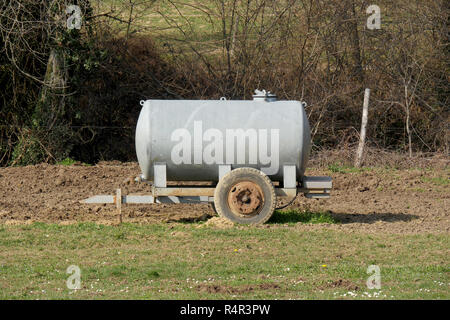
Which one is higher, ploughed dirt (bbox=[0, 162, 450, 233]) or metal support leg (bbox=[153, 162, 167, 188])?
metal support leg (bbox=[153, 162, 167, 188])

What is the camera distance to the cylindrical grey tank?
37.4 ft

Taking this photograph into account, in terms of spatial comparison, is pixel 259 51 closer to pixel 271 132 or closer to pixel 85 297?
pixel 271 132

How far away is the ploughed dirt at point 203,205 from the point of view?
40.3 ft

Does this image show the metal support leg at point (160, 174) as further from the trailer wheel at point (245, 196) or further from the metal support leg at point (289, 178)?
the metal support leg at point (289, 178)

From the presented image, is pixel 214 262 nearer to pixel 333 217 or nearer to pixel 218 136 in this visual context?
pixel 218 136

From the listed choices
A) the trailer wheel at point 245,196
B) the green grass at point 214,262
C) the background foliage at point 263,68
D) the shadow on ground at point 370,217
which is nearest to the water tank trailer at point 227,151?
the trailer wheel at point 245,196

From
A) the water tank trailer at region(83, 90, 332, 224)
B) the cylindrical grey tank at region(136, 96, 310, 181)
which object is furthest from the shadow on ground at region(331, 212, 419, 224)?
the cylindrical grey tank at region(136, 96, 310, 181)

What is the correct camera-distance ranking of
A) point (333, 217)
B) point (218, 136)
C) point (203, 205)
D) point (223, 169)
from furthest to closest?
point (203, 205) < point (333, 217) < point (223, 169) < point (218, 136)

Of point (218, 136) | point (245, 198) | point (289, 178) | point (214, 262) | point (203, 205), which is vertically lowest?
point (214, 262)

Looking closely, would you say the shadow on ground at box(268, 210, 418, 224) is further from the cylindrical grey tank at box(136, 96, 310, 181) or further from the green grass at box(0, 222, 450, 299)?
the cylindrical grey tank at box(136, 96, 310, 181)

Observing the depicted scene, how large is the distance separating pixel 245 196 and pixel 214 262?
2321mm

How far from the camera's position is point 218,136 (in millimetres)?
11398

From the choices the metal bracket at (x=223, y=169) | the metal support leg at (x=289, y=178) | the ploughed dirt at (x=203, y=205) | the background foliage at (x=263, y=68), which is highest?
the background foliage at (x=263, y=68)

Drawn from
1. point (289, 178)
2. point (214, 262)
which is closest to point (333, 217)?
point (289, 178)
